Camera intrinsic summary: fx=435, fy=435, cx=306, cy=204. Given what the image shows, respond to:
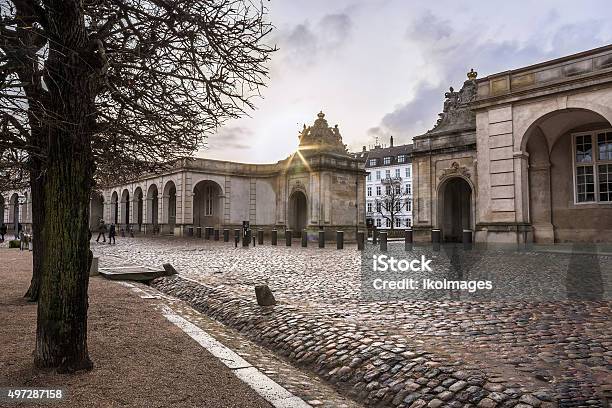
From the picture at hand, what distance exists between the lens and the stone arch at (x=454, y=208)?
77.3 feet

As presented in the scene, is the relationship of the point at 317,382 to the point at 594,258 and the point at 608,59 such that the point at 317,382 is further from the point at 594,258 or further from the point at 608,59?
the point at 608,59

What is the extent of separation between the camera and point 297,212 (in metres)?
38.5

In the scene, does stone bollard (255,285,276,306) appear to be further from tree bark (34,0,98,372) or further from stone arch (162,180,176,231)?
stone arch (162,180,176,231)

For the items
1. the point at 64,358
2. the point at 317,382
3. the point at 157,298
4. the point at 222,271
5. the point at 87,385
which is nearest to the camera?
the point at 87,385

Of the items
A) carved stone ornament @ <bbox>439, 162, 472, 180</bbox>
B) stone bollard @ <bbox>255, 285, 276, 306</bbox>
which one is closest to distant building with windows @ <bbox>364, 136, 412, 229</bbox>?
carved stone ornament @ <bbox>439, 162, 472, 180</bbox>

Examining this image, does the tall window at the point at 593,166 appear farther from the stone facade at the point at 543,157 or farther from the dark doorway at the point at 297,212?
the dark doorway at the point at 297,212

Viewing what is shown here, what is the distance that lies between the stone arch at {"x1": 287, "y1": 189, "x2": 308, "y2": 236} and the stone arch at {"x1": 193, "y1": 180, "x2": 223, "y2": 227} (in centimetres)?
652

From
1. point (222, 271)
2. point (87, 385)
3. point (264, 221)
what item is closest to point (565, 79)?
point (222, 271)

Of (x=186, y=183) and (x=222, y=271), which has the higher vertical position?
(x=186, y=183)

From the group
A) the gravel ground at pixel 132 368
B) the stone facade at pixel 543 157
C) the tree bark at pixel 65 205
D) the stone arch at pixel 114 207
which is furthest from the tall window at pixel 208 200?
the tree bark at pixel 65 205

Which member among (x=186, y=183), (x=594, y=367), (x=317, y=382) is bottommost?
→ (x=317, y=382)

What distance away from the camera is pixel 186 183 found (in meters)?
36.5

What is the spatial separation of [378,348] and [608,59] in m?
14.6

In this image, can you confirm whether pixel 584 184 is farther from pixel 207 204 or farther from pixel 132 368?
pixel 207 204
